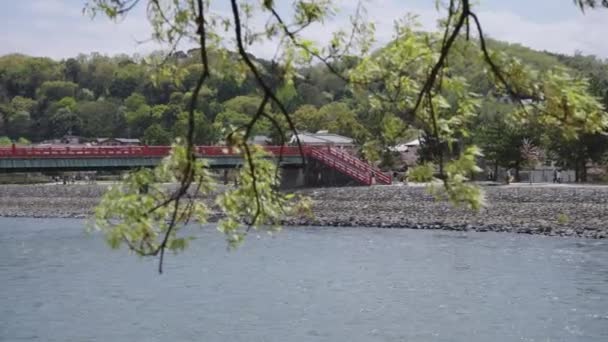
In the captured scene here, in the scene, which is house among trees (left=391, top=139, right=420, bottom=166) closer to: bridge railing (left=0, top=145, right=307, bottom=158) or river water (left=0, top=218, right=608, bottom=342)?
river water (left=0, top=218, right=608, bottom=342)

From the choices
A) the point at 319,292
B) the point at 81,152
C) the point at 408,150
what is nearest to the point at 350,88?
the point at 319,292

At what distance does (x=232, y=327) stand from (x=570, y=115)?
14.5 metres

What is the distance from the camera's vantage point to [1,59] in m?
140

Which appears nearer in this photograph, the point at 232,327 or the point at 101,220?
the point at 101,220

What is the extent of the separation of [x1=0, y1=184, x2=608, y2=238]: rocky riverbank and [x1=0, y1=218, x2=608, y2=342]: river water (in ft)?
9.15

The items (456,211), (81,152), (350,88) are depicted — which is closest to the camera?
(350,88)

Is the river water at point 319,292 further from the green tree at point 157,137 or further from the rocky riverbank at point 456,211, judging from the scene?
the green tree at point 157,137

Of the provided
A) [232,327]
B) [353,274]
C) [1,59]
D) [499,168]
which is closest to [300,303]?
[232,327]

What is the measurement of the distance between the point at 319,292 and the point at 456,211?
18043 mm

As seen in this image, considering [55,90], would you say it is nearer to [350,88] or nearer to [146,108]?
[146,108]

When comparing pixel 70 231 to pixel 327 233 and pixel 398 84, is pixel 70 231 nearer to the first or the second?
Answer: pixel 327 233

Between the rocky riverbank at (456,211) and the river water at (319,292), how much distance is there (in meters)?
2.79

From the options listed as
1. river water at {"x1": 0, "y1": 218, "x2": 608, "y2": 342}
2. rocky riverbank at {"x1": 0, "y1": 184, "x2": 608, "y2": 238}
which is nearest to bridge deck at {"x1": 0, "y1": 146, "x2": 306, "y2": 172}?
rocky riverbank at {"x1": 0, "y1": 184, "x2": 608, "y2": 238}

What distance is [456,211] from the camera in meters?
38.5
